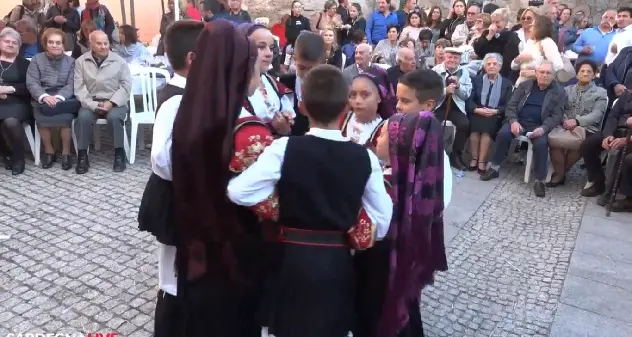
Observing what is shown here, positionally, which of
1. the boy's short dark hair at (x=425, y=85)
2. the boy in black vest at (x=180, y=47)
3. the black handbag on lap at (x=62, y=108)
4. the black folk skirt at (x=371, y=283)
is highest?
the boy in black vest at (x=180, y=47)

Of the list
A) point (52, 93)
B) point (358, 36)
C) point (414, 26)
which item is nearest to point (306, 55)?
point (52, 93)

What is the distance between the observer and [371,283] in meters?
Answer: 2.38

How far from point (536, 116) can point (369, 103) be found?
3.88 metres

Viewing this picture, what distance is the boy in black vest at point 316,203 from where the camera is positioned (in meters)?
1.89

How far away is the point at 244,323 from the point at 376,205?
0.76m

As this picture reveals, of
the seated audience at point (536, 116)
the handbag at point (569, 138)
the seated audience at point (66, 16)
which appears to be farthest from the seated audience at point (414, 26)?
the seated audience at point (66, 16)

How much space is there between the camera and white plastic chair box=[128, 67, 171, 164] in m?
5.98

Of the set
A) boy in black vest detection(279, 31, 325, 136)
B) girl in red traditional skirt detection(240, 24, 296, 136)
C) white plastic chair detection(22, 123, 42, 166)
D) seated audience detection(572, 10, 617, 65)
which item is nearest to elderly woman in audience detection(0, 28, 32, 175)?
white plastic chair detection(22, 123, 42, 166)

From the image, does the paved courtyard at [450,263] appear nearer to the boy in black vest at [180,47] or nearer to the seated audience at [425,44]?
the boy in black vest at [180,47]

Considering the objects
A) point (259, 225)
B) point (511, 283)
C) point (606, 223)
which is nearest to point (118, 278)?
point (259, 225)

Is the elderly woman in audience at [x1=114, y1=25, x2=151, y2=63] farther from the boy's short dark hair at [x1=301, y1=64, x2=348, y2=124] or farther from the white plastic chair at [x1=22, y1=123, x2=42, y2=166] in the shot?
the boy's short dark hair at [x1=301, y1=64, x2=348, y2=124]

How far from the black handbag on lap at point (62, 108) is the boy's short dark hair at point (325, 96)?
4533 millimetres

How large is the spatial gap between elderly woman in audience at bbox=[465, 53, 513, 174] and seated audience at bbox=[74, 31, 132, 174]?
3.84 m

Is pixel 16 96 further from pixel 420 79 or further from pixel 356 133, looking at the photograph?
pixel 420 79
